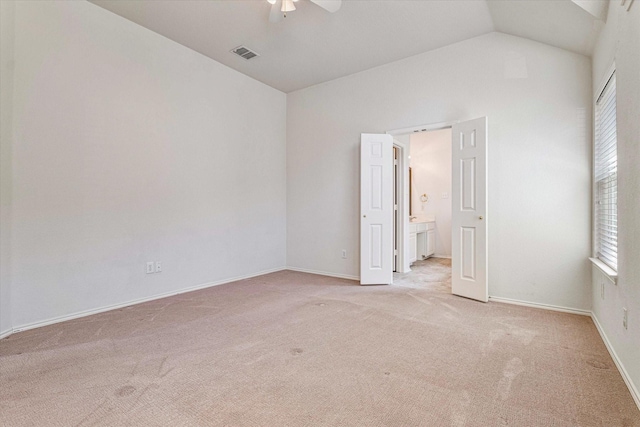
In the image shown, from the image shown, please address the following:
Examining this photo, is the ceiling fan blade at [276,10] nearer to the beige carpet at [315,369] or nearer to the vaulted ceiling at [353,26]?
the vaulted ceiling at [353,26]

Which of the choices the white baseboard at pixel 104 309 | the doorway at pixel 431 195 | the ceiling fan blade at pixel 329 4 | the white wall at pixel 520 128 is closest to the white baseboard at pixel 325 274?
the white wall at pixel 520 128

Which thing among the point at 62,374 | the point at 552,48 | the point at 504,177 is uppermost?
the point at 552,48

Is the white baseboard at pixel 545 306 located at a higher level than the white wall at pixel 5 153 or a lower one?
lower

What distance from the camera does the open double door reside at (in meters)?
3.53

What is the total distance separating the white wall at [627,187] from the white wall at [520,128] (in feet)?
2.99

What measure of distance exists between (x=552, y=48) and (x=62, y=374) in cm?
513

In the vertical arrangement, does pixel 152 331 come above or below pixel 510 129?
below

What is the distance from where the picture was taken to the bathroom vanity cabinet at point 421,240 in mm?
5727

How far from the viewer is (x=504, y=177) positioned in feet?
11.7

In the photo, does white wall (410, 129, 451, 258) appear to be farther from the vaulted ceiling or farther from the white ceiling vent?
the white ceiling vent

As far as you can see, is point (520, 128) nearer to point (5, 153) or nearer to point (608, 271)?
point (608, 271)

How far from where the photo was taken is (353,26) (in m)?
3.52

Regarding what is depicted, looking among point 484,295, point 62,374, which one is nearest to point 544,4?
point 484,295

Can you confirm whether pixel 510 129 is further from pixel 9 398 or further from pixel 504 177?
pixel 9 398
